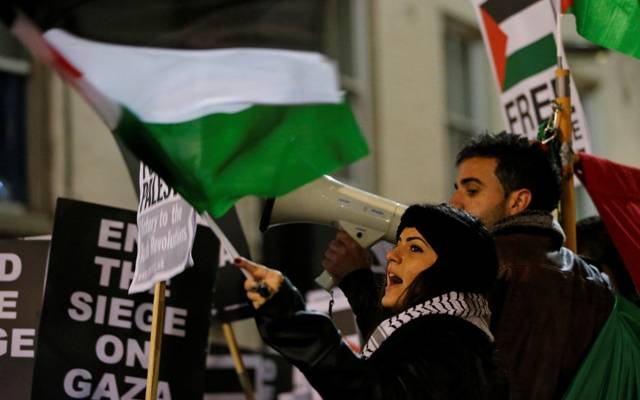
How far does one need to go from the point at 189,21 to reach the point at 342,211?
1226mm

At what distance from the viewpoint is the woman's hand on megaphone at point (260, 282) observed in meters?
2.93

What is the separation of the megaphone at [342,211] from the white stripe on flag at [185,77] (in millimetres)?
1083

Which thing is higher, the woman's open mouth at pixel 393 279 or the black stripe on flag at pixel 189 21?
the black stripe on flag at pixel 189 21

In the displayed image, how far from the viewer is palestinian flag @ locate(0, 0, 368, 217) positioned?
2963 mm

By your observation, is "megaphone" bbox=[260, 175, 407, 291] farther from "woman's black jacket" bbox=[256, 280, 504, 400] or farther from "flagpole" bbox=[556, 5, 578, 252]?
"woman's black jacket" bbox=[256, 280, 504, 400]

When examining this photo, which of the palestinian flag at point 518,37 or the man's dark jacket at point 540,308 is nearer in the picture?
the man's dark jacket at point 540,308

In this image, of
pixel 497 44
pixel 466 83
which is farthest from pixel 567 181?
pixel 466 83

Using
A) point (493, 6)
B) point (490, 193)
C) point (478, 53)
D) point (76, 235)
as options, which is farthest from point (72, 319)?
point (478, 53)

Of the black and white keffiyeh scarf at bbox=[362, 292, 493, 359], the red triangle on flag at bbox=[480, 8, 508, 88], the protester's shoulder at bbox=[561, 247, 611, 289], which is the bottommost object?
the black and white keffiyeh scarf at bbox=[362, 292, 493, 359]

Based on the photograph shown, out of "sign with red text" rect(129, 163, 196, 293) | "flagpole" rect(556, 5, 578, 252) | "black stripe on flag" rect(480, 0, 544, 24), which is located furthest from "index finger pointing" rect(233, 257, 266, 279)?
"black stripe on flag" rect(480, 0, 544, 24)

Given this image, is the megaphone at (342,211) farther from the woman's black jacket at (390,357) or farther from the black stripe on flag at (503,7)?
the black stripe on flag at (503,7)

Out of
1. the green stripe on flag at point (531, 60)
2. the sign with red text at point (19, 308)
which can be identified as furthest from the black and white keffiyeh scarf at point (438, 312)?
the green stripe on flag at point (531, 60)

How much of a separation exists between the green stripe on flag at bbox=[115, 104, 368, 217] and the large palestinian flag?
2510 mm

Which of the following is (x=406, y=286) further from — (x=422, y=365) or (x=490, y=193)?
(x=490, y=193)
